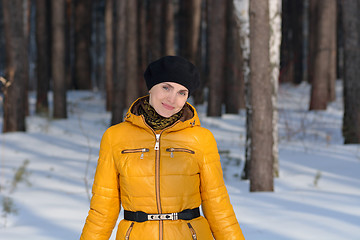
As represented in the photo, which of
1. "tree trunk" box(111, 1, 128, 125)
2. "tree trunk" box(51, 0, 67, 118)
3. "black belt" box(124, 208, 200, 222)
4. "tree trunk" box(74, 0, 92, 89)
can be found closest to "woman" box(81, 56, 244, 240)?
"black belt" box(124, 208, 200, 222)

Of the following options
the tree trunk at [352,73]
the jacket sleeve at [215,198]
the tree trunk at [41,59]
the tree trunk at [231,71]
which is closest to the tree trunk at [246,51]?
the jacket sleeve at [215,198]

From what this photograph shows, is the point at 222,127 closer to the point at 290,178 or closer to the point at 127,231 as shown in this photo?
the point at 290,178

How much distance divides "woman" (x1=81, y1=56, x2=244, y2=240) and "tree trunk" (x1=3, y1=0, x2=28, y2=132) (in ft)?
33.4

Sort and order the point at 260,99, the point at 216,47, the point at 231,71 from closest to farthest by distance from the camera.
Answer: the point at 260,99 < the point at 216,47 < the point at 231,71

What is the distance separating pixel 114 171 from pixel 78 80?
66.2 feet

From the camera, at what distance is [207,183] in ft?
7.54

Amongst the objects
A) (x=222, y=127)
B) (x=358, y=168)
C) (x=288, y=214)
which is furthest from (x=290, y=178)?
(x=222, y=127)

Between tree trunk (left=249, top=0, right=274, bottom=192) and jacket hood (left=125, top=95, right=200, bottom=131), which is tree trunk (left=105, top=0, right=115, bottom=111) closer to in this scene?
tree trunk (left=249, top=0, right=274, bottom=192)

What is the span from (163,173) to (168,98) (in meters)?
0.37

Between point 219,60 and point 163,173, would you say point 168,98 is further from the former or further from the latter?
point 219,60

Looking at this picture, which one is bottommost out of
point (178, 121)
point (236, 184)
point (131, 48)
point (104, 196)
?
point (236, 184)

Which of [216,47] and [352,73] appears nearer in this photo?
[352,73]

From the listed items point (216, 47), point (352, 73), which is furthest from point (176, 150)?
point (216, 47)

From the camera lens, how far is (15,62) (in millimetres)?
11844
